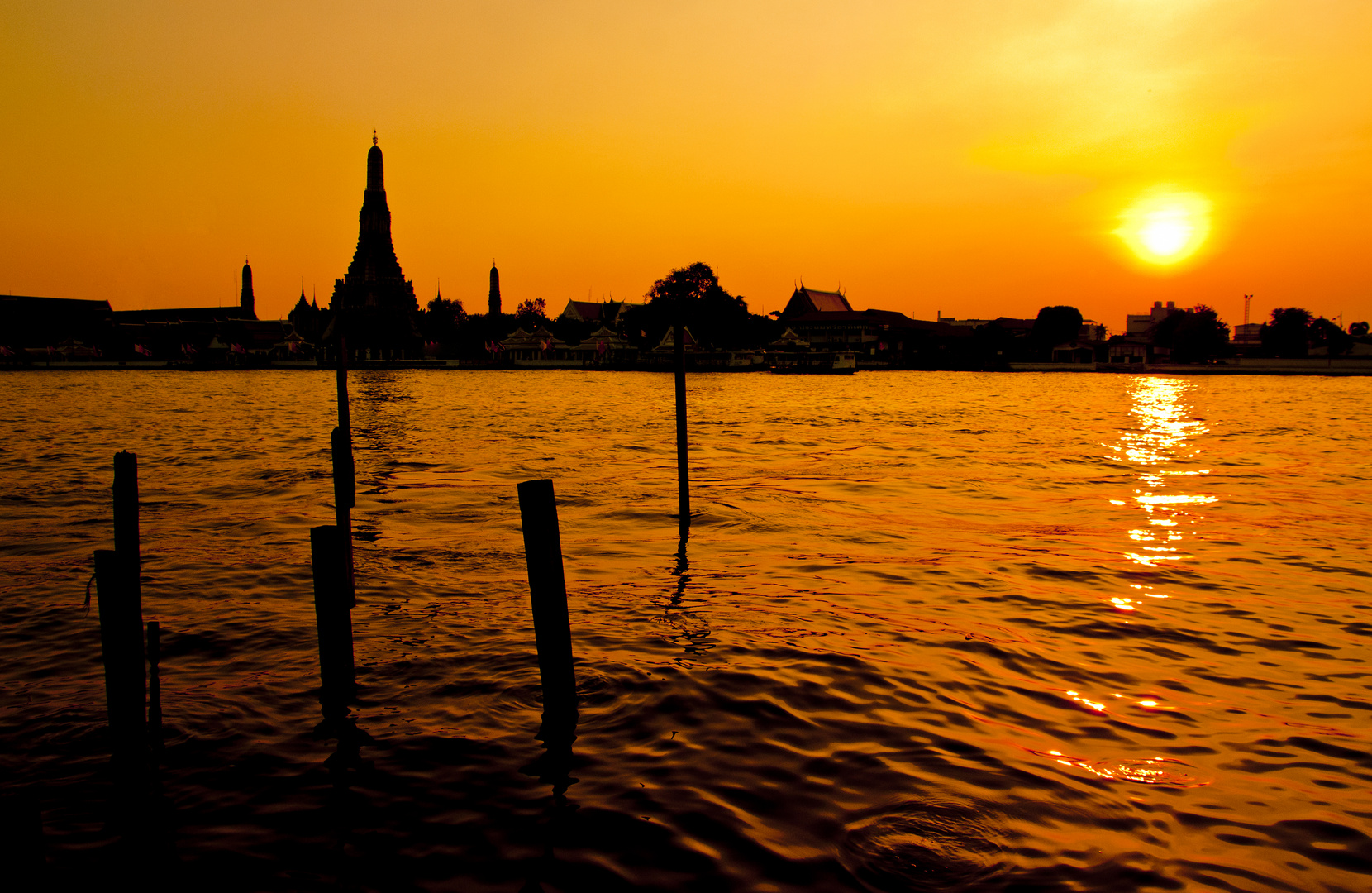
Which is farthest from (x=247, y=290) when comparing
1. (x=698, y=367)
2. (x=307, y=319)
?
(x=698, y=367)

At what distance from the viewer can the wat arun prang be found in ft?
418

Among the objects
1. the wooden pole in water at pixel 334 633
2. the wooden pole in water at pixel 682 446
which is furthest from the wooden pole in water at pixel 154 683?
the wooden pole in water at pixel 682 446

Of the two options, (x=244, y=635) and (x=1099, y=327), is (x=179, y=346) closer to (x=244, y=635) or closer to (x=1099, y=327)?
(x=244, y=635)

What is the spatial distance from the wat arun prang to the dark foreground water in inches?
4546

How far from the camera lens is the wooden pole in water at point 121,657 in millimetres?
4613

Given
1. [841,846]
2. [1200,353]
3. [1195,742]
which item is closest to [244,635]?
[841,846]

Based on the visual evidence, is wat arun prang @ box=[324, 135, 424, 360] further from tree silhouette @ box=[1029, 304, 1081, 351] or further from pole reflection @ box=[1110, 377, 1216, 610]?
pole reflection @ box=[1110, 377, 1216, 610]

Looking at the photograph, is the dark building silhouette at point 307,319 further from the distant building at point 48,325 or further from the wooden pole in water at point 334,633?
the wooden pole in water at point 334,633

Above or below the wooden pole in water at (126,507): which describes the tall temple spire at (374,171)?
above

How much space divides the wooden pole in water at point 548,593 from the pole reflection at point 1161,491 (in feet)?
19.3

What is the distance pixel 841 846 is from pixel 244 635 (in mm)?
5836

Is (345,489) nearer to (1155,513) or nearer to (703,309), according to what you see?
(1155,513)

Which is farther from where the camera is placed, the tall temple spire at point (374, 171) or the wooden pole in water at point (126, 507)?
the tall temple spire at point (374, 171)

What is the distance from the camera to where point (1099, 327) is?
7461 inches
